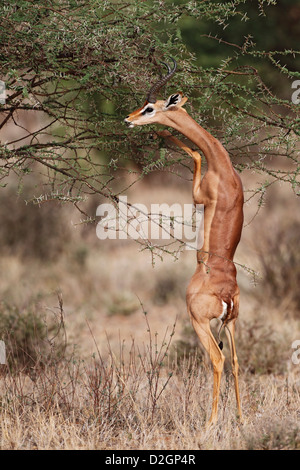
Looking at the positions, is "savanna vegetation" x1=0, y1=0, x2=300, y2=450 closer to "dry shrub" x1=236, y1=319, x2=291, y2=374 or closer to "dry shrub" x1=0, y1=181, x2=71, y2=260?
"dry shrub" x1=236, y1=319, x2=291, y2=374

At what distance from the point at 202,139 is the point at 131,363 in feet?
8.62

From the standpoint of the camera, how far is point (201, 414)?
5477 mm

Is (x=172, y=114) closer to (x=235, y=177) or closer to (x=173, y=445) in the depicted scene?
(x=235, y=177)

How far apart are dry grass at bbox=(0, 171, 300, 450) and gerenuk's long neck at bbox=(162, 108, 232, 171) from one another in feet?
2.59

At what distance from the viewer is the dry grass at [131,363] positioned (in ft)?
16.4

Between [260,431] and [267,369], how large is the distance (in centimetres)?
433

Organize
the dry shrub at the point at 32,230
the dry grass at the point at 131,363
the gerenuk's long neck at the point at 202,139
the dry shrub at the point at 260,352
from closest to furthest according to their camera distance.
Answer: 1. the gerenuk's long neck at the point at 202,139
2. the dry grass at the point at 131,363
3. the dry shrub at the point at 260,352
4. the dry shrub at the point at 32,230

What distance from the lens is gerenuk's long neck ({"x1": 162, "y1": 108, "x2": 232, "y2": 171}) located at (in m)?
4.70

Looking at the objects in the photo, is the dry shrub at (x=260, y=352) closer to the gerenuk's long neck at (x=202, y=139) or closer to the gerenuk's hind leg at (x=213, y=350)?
the gerenuk's hind leg at (x=213, y=350)

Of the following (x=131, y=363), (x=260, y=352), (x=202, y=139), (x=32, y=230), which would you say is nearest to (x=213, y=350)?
(x=202, y=139)

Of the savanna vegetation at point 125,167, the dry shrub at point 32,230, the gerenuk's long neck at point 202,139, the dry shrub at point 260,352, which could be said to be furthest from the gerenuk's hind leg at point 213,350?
the dry shrub at point 32,230

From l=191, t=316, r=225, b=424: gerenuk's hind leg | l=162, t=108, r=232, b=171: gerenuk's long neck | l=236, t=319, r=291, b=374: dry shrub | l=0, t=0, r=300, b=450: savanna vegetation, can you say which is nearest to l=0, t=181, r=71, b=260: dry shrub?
l=0, t=0, r=300, b=450: savanna vegetation

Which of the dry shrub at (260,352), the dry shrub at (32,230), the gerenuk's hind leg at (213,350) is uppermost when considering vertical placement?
the dry shrub at (32,230)

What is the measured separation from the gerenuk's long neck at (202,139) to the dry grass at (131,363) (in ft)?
2.59
